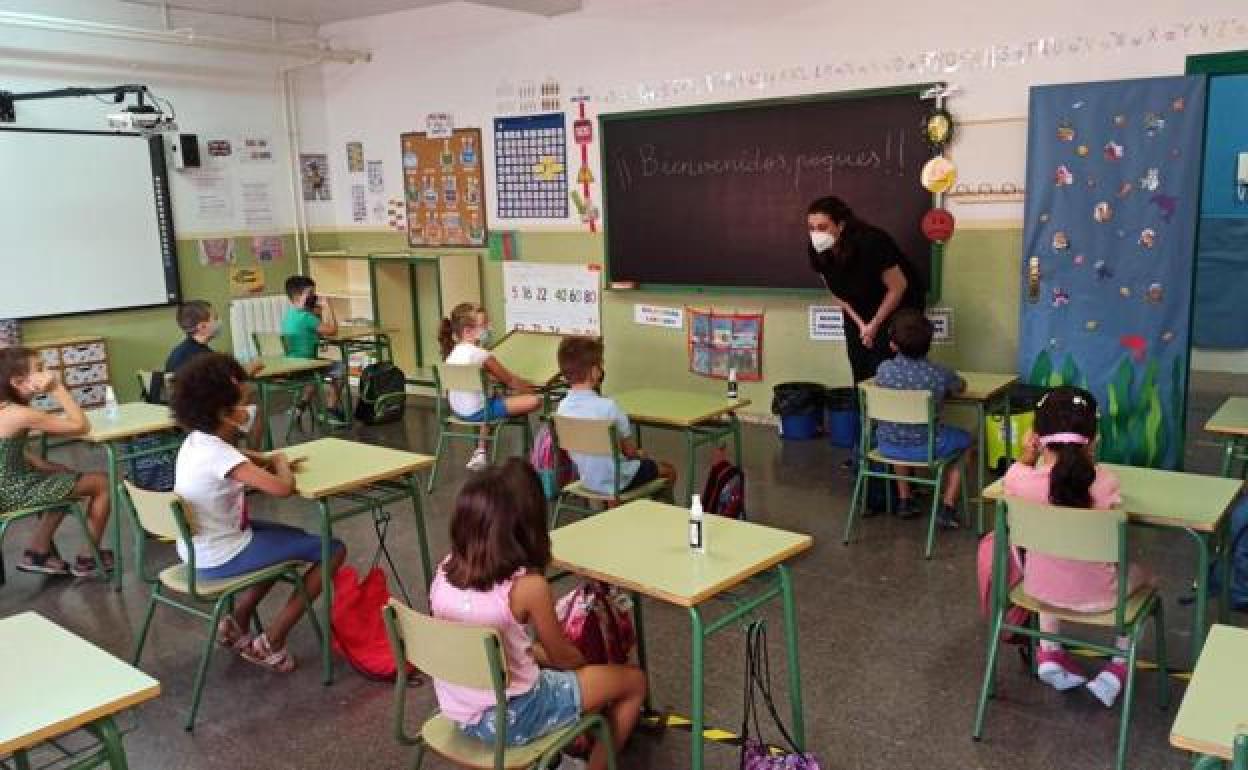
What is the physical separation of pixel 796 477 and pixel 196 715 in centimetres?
350

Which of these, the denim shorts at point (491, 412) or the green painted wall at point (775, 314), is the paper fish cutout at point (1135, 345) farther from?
the denim shorts at point (491, 412)

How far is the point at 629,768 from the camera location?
2848 mm

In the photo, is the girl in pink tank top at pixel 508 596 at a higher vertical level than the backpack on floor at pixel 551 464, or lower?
higher

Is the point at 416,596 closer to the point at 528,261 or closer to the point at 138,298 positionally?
the point at 528,261

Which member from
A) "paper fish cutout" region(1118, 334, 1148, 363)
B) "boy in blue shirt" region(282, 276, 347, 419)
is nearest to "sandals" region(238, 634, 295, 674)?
"boy in blue shirt" region(282, 276, 347, 419)

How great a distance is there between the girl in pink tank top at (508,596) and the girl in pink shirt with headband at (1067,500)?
1479 mm

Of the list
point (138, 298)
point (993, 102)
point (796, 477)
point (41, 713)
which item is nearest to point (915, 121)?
point (993, 102)

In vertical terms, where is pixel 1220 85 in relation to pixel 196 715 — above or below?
above

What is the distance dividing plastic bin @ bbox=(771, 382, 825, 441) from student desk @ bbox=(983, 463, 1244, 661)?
126 inches

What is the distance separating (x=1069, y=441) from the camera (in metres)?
2.97

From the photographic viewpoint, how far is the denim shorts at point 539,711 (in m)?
2.24

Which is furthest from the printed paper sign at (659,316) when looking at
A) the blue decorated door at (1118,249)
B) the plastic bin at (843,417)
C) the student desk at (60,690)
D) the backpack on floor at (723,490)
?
the student desk at (60,690)

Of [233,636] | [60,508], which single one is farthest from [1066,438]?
[60,508]

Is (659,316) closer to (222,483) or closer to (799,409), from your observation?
(799,409)
